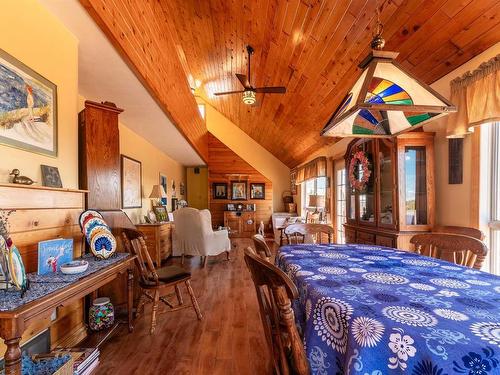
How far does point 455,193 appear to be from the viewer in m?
2.43

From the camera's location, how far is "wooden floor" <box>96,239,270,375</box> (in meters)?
1.80

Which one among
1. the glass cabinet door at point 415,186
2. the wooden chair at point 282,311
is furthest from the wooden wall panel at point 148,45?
the glass cabinet door at point 415,186

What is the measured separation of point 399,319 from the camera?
32.5 inches

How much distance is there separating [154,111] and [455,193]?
11.7 feet

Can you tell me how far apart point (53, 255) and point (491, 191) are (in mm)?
3250

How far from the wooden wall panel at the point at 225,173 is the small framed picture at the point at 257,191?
110mm

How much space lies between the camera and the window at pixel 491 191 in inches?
83.4

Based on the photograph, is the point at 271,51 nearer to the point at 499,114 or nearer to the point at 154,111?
the point at 154,111

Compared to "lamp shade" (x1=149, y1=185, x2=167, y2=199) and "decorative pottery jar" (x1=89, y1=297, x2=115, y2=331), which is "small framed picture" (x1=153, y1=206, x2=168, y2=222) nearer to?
"lamp shade" (x1=149, y1=185, x2=167, y2=199)

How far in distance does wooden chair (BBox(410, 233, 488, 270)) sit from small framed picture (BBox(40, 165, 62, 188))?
2.67 meters

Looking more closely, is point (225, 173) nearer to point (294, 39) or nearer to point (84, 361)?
point (294, 39)

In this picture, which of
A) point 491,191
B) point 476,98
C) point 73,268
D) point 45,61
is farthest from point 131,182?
point 491,191

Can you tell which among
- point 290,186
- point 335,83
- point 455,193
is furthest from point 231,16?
point 290,186

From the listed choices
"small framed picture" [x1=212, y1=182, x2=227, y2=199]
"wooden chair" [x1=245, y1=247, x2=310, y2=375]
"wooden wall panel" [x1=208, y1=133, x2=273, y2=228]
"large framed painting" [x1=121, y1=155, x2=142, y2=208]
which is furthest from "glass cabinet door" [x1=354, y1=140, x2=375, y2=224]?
"small framed picture" [x1=212, y1=182, x2=227, y2=199]
